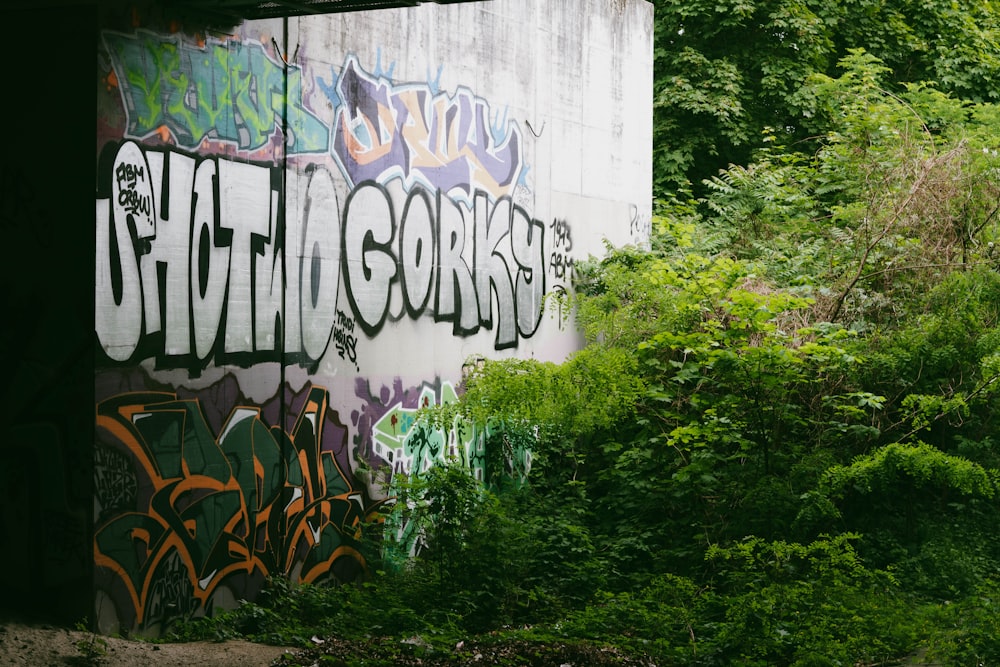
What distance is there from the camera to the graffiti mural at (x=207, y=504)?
728cm

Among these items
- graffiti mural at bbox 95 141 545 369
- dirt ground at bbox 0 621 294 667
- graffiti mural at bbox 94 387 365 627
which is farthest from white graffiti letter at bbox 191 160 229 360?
dirt ground at bbox 0 621 294 667

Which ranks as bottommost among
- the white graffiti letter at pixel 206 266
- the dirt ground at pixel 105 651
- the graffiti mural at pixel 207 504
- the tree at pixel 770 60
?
the dirt ground at pixel 105 651

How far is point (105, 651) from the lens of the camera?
6.82 m

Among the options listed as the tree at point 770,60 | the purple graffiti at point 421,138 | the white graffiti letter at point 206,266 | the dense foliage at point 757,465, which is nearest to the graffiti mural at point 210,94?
the white graffiti letter at point 206,266

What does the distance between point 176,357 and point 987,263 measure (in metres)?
8.32

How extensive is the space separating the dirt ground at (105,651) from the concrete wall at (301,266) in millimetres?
280

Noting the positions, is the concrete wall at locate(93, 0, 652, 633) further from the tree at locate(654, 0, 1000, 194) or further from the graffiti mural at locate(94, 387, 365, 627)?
the tree at locate(654, 0, 1000, 194)

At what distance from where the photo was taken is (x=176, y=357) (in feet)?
25.3

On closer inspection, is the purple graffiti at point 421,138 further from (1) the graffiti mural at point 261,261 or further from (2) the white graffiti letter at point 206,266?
(2) the white graffiti letter at point 206,266

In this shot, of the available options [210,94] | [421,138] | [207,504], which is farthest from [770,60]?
[207,504]

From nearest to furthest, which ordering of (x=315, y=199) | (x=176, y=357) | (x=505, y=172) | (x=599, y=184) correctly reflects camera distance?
(x=176, y=357)
(x=315, y=199)
(x=505, y=172)
(x=599, y=184)

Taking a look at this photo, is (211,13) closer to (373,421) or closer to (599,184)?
(373,421)

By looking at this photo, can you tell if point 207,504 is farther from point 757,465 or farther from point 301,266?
point 757,465

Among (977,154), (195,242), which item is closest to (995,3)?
(977,154)
